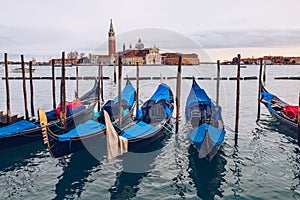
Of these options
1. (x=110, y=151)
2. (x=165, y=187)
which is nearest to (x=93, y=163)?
(x=110, y=151)

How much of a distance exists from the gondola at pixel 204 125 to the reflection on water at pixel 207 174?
0.42 m

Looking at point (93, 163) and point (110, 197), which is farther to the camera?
point (93, 163)

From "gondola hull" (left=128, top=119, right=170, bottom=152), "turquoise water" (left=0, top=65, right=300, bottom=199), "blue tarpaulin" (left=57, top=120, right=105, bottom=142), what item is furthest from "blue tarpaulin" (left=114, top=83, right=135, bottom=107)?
"blue tarpaulin" (left=57, top=120, right=105, bottom=142)

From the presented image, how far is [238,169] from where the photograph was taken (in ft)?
33.9

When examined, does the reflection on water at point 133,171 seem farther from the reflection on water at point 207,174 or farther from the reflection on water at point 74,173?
the reflection on water at point 207,174

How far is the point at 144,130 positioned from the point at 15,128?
5.82 metres

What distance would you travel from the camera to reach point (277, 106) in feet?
58.6

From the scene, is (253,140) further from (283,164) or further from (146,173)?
(146,173)

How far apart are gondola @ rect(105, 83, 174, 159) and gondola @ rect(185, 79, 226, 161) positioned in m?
1.41

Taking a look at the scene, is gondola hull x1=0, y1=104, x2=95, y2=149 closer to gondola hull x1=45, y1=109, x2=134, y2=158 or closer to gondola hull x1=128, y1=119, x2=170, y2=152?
gondola hull x1=45, y1=109, x2=134, y2=158

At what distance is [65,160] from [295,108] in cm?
1277

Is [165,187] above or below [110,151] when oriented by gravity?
below

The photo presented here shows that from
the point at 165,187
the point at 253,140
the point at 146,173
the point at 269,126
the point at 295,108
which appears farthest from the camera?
the point at 269,126

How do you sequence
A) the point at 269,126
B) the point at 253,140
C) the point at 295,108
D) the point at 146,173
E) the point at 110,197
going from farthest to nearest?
the point at 269,126 → the point at 295,108 → the point at 253,140 → the point at 146,173 → the point at 110,197
